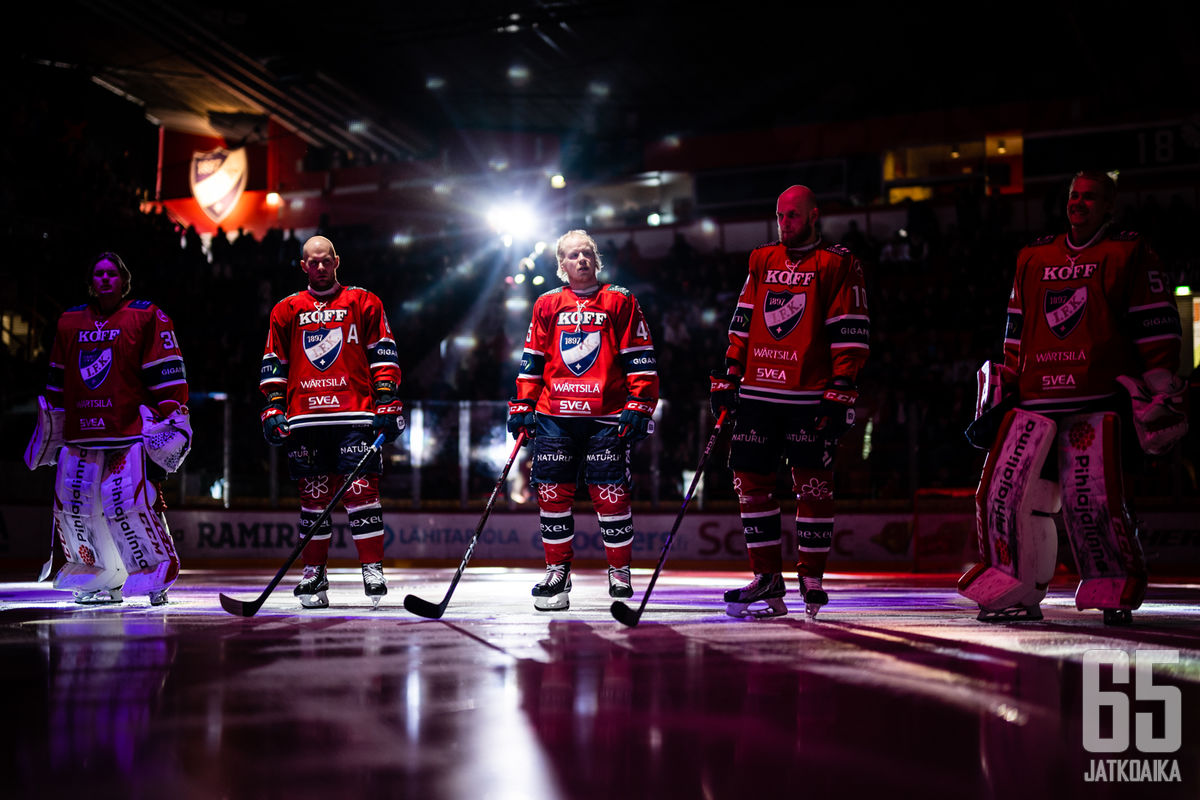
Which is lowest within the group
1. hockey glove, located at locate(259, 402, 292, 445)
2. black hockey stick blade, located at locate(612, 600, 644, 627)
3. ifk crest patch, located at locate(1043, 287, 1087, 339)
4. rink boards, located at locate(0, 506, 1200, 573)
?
rink boards, located at locate(0, 506, 1200, 573)

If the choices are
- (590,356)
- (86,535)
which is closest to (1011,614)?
(590,356)

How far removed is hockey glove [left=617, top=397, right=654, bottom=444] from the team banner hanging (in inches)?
896

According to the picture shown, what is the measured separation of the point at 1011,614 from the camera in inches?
191

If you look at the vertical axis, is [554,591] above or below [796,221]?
below

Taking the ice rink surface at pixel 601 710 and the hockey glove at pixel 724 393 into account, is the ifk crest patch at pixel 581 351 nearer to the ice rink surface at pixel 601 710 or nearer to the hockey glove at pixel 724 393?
the hockey glove at pixel 724 393

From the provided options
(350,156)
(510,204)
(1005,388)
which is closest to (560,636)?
(1005,388)

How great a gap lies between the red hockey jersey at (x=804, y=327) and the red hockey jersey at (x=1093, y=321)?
0.80 m

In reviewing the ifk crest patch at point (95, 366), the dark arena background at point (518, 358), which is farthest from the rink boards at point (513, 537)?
the ifk crest patch at point (95, 366)

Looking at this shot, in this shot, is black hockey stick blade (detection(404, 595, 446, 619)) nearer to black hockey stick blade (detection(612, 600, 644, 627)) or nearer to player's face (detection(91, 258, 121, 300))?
black hockey stick blade (detection(612, 600, 644, 627))

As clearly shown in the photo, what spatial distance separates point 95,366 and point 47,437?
0.55 meters

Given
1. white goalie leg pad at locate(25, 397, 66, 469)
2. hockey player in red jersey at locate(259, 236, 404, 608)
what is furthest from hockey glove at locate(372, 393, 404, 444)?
white goalie leg pad at locate(25, 397, 66, 469)

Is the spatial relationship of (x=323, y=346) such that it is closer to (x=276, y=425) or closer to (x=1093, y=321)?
(x=276, y=425)

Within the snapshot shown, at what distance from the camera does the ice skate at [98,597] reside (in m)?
6.18

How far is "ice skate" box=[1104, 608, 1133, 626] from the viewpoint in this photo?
15.2 feet
